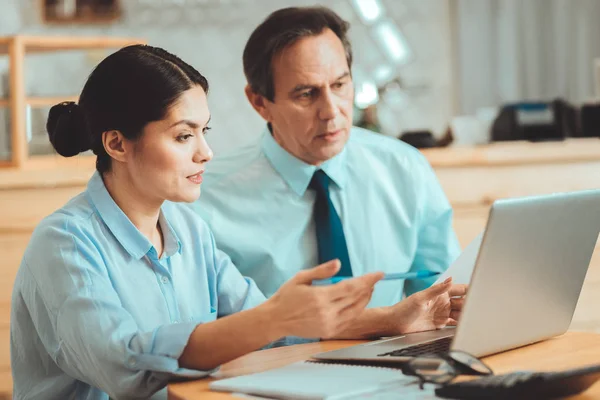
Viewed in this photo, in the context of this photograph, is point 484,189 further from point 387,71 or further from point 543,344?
point 387,71

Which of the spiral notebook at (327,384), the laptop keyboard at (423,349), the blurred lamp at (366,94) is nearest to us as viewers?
the spiral notebook at (327,384)

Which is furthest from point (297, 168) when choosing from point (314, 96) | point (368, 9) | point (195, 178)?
point (368, 9)

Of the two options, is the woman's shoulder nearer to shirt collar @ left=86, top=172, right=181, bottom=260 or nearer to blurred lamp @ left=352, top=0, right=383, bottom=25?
shirt collar @ left=86, top=172, right=181, bottom=260

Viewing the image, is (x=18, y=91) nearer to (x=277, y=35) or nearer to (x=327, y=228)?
(x=277, y=35)

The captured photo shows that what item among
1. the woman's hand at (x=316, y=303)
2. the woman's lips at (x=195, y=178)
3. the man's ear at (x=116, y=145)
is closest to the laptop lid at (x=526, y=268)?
the woman's hand at (x=316, y=303)

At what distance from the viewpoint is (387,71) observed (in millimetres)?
5281

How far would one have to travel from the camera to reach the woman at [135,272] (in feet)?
3.67

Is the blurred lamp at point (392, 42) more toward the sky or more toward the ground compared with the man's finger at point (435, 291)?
more toward the sky

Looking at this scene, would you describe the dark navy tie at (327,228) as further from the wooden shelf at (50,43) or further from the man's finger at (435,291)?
the wooden shelf at (50,43)

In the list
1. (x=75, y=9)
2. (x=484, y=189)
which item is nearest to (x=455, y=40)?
(x=75, y=9)

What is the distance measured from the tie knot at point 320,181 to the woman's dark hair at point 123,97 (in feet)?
1.80

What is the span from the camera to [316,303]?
103 centimetres

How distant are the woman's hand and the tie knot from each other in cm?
86

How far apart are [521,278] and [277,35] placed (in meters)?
1.00
